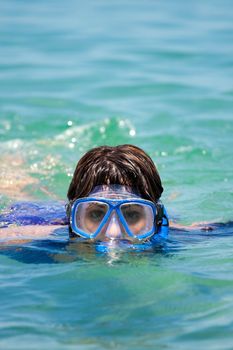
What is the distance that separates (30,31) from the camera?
12648mm

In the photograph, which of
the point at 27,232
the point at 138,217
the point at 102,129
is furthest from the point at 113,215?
the point at 102,129

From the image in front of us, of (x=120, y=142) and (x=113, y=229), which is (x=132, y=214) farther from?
(x=120, y=142)

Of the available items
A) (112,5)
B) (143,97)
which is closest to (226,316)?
(143,97)

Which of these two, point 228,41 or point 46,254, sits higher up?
point 228,41

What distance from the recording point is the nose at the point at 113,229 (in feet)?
15.7

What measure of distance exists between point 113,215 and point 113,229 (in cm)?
8

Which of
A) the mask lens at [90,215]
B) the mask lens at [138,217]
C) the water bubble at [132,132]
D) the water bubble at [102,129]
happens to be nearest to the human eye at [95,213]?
the mask lens at [90,215]

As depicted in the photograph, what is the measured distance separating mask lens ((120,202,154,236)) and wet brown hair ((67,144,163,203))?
120 millimetres

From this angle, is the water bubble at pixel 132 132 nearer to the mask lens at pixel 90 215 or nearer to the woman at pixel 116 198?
the woman at pixel 116 198

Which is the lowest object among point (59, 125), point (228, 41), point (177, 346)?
point (177, 346)

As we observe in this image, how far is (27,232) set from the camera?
17.3 ft

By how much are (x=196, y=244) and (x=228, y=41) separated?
24.8 feet

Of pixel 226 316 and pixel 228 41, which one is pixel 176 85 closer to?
pixel 228 41

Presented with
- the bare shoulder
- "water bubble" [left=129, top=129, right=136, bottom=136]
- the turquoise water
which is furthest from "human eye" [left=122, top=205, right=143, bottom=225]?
"water bubble" [left=129, top=129, right=136, bottom=136]
